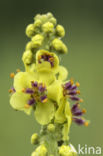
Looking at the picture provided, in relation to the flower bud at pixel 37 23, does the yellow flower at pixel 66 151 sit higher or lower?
lower

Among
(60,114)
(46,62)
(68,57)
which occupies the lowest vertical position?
(60,114)

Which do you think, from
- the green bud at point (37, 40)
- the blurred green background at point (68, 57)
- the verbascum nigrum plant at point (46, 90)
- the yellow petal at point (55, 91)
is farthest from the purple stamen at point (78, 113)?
the blurred green background at point (68, 57)

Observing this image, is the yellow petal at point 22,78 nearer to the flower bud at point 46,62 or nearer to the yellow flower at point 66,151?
the flower bud at point 46,62

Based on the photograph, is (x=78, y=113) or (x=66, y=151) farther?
(x=78, y=113)

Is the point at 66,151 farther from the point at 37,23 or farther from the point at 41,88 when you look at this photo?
the point at 37,23

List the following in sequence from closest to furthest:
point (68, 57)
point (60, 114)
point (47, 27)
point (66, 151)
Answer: point (66, 151) < point (60, 114) < point (47, 27) < point (68, 57)

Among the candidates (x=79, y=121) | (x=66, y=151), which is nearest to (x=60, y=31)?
(x=79, y=121)
